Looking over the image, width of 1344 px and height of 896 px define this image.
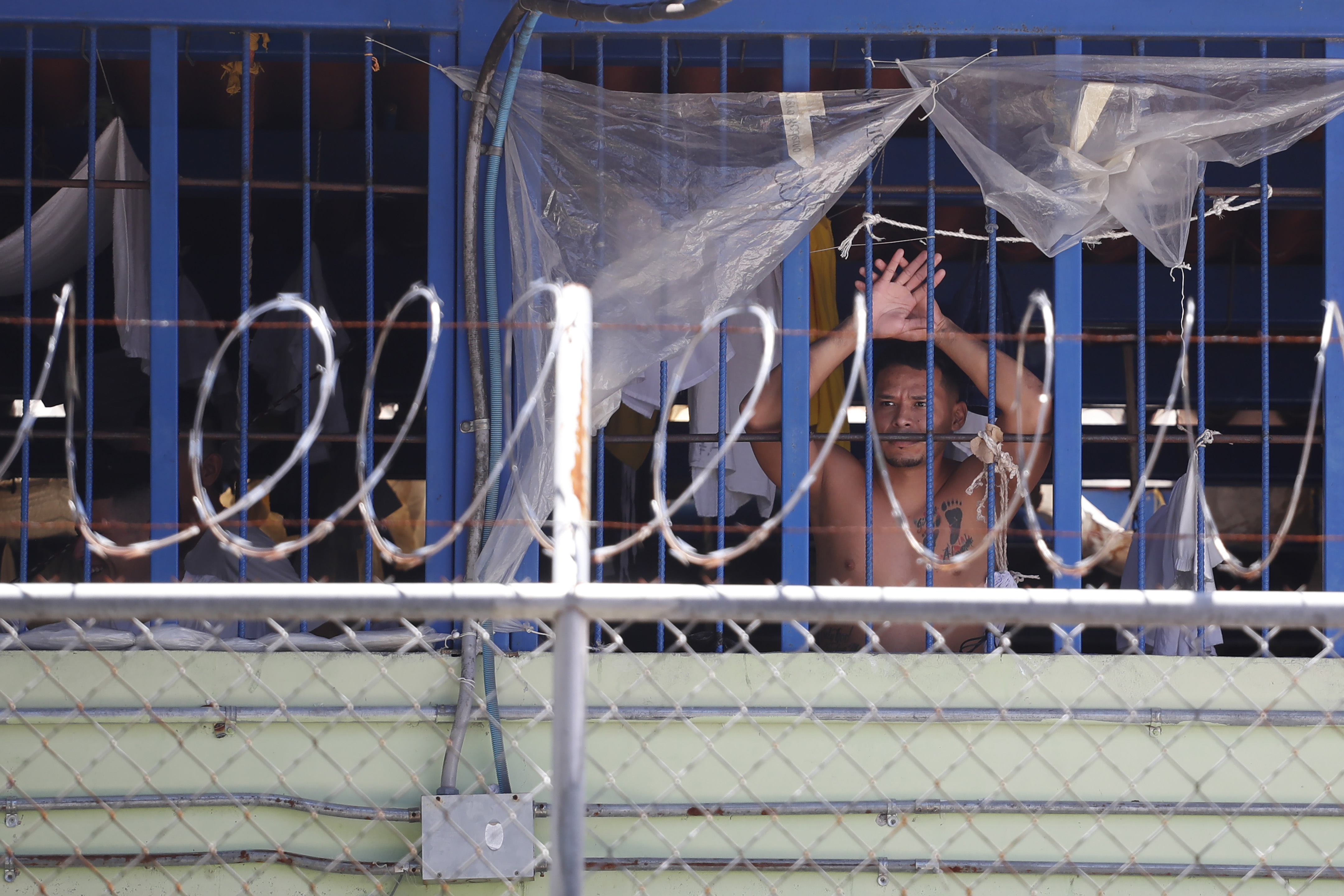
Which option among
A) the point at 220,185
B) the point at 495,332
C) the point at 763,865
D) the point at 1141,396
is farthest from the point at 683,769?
the point at 220,185

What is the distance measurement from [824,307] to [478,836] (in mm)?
2213

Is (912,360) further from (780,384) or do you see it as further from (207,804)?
(207,804)

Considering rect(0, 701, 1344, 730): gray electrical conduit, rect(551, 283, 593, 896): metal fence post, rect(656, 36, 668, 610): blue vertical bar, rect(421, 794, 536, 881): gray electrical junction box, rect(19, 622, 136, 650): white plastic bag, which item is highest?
rect(656, 36, 668, 610): blue vertical bar

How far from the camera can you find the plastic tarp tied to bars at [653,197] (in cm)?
322

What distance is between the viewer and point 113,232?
13.0 feet

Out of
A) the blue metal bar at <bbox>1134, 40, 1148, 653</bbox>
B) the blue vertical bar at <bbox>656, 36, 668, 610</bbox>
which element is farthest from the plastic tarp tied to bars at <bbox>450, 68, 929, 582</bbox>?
the blue metal bar at <bbox>1134, 40, 1148, 653</bbox>

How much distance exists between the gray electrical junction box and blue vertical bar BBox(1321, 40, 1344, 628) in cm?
263

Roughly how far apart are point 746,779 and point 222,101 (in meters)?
3.42

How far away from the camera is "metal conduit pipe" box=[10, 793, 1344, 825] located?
3.04m

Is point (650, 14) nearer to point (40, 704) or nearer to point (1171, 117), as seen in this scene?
point (1171, 117)

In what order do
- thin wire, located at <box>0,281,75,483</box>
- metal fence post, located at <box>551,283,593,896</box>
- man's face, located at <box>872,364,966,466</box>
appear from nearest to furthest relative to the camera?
metal fence post, located at <box>551,283,593,896</box> < thin wire, located at <box>0,281,75,483</box> < man's face, located at <box>872,364,966,466</box>

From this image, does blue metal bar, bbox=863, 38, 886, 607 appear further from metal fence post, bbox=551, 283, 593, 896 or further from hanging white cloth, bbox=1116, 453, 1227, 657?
metal fence post, bbox=551, 283, 593, 896

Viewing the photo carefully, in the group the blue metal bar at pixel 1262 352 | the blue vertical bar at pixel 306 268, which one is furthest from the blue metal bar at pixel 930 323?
the blue vertical bar at pixel 306 268

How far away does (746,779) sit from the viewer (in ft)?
10.3
